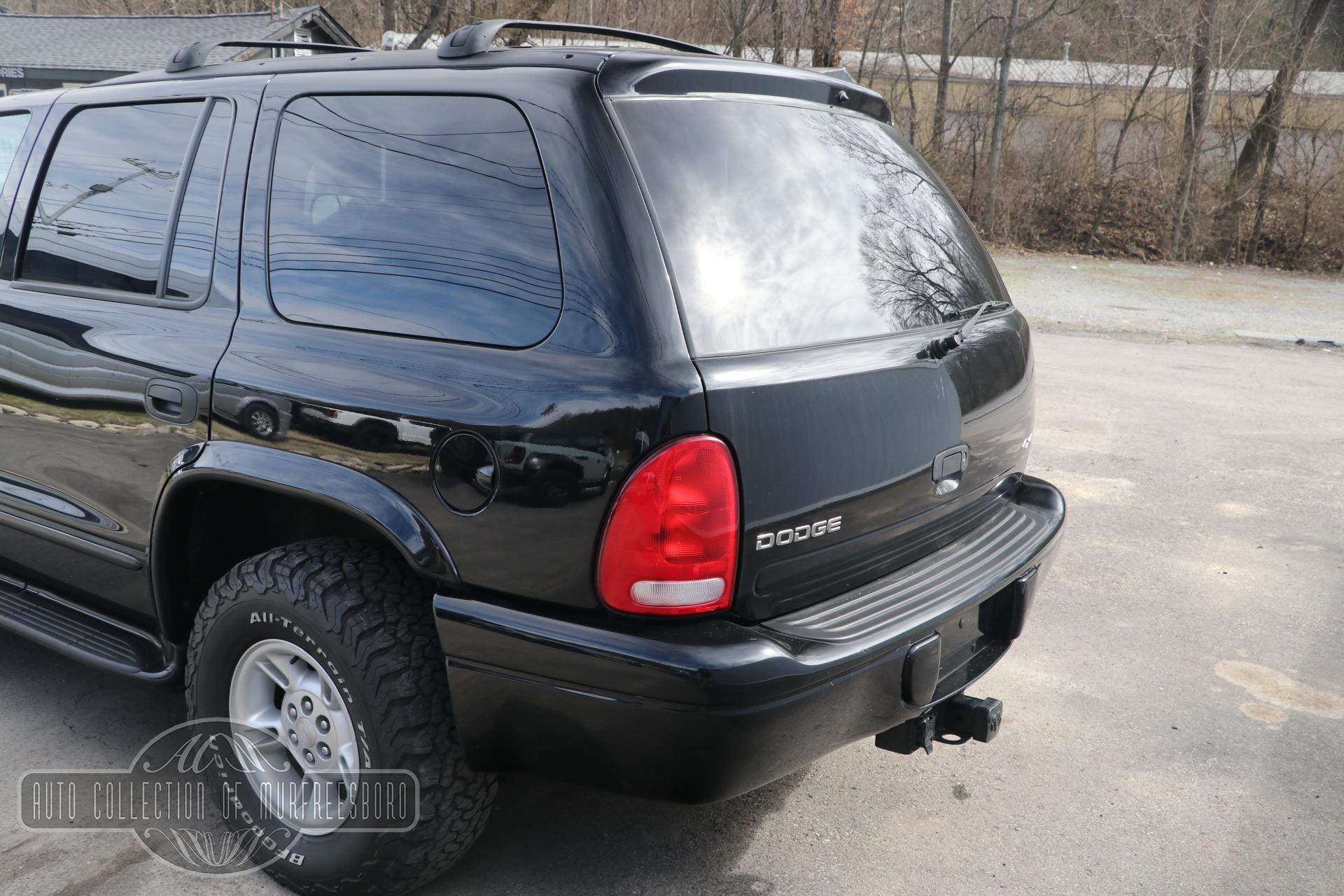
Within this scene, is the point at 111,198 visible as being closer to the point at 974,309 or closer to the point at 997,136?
the point at 974,309

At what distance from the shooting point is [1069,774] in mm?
3182

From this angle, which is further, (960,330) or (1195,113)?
(1195,113)

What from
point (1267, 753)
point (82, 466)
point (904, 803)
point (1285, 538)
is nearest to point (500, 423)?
point (82, 466)

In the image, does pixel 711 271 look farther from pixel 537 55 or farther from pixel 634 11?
pixel 634 11

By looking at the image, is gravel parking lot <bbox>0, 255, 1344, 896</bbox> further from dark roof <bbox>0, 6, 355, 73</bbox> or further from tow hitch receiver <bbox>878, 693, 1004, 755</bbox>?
dark roof <bbox>0, 6, 355, 73</bbox>

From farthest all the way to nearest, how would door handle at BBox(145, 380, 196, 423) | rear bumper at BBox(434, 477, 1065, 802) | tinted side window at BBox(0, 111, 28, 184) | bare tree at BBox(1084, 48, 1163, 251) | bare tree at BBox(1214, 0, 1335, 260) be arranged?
bare tree at BBox(1084, 48, 1163, 251), bare tree at BBox(1214, 0, 1335, 260), tinted side window at BBox(0, 111, 28, 184), door handle at BBox(145, 380, 196, 423), rear bumper at BBox(434, 477, 1065, 802)

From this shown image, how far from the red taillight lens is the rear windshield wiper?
0.79 meters

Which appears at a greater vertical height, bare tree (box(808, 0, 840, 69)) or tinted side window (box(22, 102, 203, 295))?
bare tree (box(808, 0, 840, 69))

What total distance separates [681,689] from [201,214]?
1.73m

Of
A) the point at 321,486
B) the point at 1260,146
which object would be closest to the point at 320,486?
the point at 321,486

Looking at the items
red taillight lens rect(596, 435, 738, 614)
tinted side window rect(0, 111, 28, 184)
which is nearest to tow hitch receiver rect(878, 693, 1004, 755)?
red taillight lens rect(596, 435, 738, 614)

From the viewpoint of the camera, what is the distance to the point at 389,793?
2.28 metres
